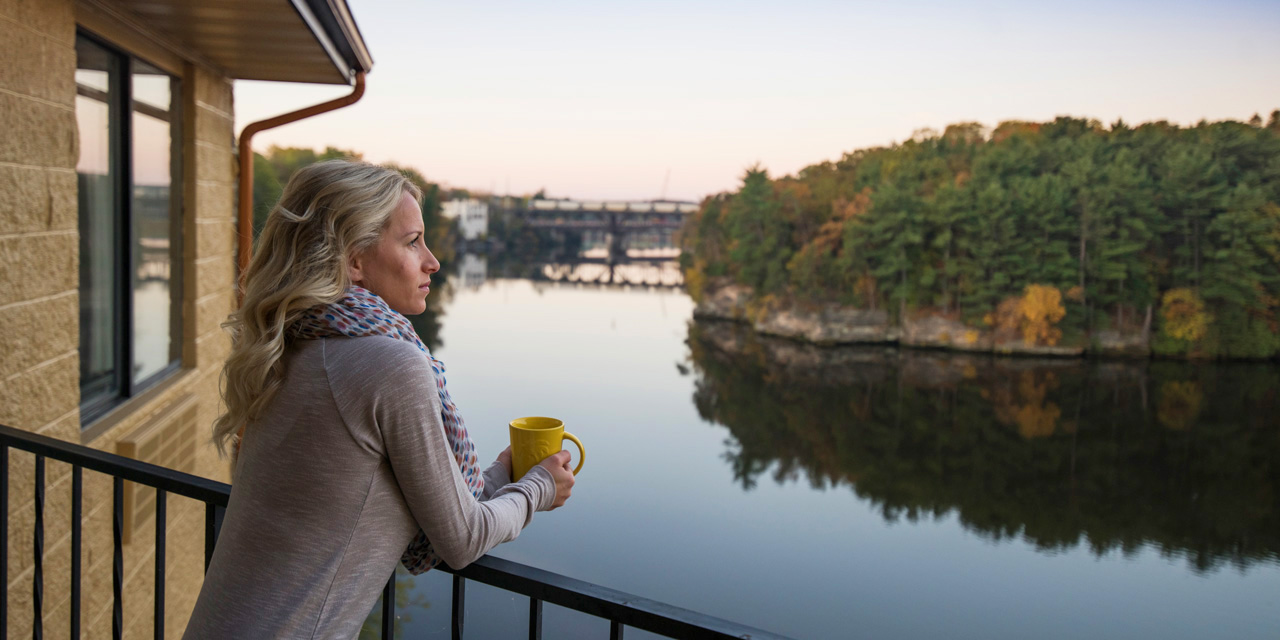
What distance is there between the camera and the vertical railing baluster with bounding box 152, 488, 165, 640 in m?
1.61

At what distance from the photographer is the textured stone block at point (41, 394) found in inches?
101

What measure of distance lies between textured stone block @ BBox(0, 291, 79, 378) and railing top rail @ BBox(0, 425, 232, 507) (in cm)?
80

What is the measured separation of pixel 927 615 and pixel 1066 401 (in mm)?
18355

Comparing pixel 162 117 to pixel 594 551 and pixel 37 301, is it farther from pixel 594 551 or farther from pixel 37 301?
pixel 594 551

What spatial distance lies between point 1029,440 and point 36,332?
101 ft

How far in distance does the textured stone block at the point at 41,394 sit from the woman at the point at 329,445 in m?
1.83

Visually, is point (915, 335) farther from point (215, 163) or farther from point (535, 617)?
point (535, 617)

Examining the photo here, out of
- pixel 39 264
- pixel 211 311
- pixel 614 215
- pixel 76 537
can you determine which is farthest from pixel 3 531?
pixel 614 215

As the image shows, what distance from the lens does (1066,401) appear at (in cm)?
3319

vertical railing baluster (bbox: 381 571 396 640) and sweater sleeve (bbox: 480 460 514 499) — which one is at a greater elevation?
sweater sleeve (bbox: 480 460 514 499)

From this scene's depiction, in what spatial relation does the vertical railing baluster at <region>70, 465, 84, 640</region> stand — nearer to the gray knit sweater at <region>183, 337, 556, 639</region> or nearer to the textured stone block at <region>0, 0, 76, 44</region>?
the gray knit sweater at <region>183, 337, 556, 639</region>

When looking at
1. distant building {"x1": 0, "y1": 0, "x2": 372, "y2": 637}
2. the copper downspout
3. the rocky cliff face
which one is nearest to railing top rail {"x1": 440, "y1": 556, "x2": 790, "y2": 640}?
distant building {"x1": 0, "y1": 0, "x2": 372, "y2": 637}

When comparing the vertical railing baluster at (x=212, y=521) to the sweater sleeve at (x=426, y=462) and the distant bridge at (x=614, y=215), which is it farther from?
the distant bridge at (x=614, y=215)

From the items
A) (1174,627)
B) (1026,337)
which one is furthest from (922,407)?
(1174,627)
